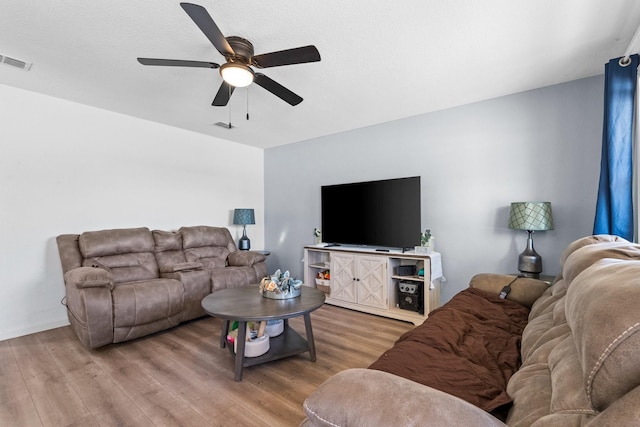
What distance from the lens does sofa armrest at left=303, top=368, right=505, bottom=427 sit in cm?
Result: 68

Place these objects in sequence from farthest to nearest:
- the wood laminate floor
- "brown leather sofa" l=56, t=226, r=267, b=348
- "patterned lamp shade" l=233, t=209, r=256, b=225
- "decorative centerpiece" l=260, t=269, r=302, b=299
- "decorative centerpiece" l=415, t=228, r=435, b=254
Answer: "patterned lamp shade" l=233, t=209, r=256, b=225
"decorative centerpiece" l=415, t=228, r=435, b=254
"brown leather sofa" l=56, t=226, r=267, b=348
"decorative centerpiece" l=260, t=269, r=302, b=299
the wood laminate floor

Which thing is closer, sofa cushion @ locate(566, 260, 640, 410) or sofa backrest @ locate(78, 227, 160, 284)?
sofa cushion @ locate(566, 260, 640, 410)

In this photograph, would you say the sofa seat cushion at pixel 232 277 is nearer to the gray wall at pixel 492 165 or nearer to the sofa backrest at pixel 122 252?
the sofa backrest at pixel 122 252

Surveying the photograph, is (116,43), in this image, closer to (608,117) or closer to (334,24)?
(334,24)

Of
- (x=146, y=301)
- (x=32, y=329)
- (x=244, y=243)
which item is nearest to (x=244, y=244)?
(x=244, y=243)

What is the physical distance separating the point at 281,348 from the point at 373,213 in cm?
197

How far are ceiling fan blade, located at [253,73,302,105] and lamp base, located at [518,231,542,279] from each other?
2480mm

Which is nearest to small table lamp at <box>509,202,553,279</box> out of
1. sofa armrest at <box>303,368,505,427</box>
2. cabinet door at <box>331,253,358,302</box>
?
cabinet door at <box>331,253,358,302</box>

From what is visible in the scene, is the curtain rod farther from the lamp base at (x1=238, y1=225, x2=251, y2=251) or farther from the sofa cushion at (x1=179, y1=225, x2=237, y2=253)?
the lamp base at (x1=238, y1=225, x2=251, y2=251)

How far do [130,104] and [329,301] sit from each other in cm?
337

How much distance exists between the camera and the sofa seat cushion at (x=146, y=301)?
2578 mm

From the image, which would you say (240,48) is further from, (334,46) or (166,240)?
(166,240)

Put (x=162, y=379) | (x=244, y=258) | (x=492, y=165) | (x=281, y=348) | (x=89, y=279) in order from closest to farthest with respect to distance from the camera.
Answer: (x=162, y=379) < (x=281, y=348) < (x=89, y=279) < (x=492, y=165) < (x=244, y=258)

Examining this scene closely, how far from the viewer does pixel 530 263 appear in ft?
8.55
